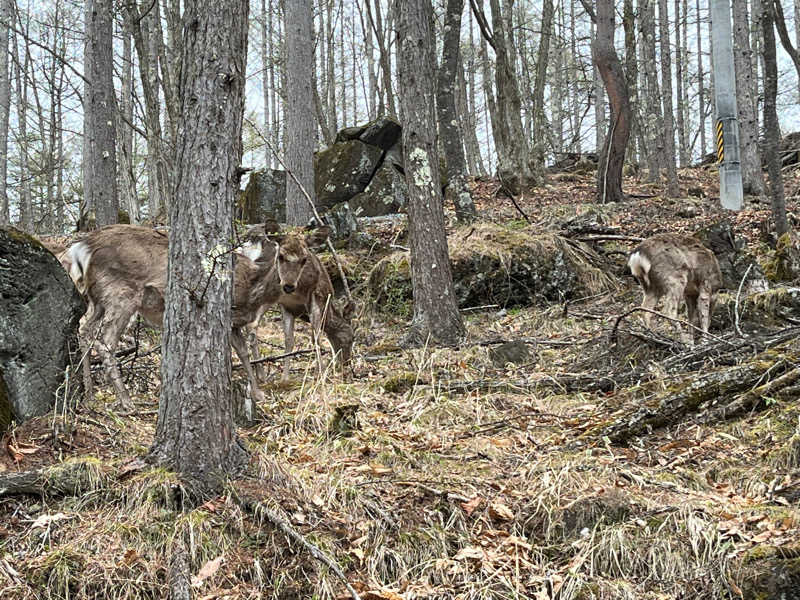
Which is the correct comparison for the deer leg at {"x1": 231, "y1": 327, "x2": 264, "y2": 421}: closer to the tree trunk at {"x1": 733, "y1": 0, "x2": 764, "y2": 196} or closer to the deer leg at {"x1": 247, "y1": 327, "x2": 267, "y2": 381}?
the deer leg at {"x1": 247, "y1": 327, "x2": 267, "y2": 381}

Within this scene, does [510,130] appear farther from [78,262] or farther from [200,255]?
[200,255]

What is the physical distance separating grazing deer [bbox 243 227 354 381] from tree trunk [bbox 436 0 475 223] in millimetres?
4010

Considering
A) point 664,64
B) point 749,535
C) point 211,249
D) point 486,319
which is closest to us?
point 749,535

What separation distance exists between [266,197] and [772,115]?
10.1 meters

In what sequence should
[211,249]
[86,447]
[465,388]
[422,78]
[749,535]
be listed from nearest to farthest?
[749,535] → [211,249] → [86,447] → [465,388] → [422,78]

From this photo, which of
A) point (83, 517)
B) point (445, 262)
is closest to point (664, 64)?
point (445, 262)

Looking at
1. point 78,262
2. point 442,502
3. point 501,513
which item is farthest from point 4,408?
point 501,513

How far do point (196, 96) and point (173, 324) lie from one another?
1.28 meters

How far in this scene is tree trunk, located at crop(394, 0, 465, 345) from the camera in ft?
26.6

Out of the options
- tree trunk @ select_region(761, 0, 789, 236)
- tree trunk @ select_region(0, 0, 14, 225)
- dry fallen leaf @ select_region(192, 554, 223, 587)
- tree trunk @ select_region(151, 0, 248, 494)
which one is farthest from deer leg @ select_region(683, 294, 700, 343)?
tree trunk @ select_region(0, 0, 14, 225)

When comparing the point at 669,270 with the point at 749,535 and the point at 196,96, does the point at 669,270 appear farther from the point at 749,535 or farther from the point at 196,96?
the point at 196,96

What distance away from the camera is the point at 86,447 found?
455 cm

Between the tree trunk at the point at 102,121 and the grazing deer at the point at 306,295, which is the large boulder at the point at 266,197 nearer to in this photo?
the tree trunk at the point at 102,121

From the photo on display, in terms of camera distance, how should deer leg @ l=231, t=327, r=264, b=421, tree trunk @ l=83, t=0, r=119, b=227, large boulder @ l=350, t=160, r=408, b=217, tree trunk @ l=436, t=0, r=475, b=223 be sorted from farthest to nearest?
large boulder @ l=350, t=160, r=408, b=217, tree trunk @ l=436, t=0, r=475, b=223, tree trunk @ l=83, t=0, r=119, b=227, deer leg @ l=231, t=327, r=264, b=421
